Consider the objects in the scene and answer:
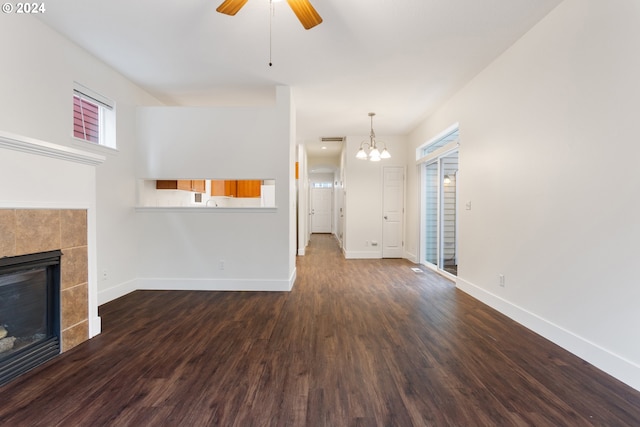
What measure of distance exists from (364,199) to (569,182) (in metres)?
4.41

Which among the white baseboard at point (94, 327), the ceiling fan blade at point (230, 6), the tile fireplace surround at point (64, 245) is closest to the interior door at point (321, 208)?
the white baseboard at point (94, 327)

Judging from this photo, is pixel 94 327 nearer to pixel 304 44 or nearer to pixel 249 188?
pixel 304 44

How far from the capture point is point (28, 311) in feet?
6.73

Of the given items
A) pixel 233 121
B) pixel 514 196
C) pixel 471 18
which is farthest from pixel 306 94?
pixel 514 196

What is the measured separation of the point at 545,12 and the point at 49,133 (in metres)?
4.63

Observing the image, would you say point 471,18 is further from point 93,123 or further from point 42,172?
point 93,123

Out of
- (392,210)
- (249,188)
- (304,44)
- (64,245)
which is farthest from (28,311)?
(392,210)

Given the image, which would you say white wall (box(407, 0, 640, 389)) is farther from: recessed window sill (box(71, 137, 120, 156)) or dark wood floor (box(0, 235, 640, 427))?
recessed window sill (box(71, 137, 120, 156))

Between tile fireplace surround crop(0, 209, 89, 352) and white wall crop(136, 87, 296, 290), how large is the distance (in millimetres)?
1550

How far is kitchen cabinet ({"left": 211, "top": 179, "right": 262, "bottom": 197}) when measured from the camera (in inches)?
217

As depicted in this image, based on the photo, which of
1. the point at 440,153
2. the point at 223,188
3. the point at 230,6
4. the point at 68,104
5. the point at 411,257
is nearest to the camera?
the point at 230,6

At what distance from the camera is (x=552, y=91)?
2.48 metres

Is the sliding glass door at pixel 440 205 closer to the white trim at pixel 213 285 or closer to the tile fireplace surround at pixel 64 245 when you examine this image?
the white trim at pixel 213 285

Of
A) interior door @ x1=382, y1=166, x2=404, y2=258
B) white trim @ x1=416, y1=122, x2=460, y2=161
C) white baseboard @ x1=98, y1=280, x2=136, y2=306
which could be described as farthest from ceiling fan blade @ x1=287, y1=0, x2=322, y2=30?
interior door @ x1=382, y1=166, x2=404, y2=258
